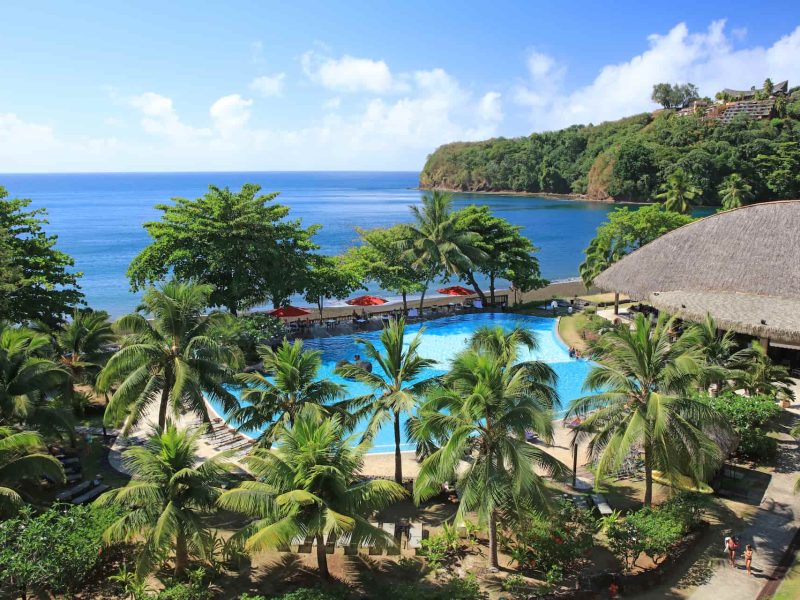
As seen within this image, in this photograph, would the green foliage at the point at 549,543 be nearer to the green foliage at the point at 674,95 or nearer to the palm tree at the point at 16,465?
the palm tree at the point at 16,465

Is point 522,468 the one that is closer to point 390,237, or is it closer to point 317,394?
point 317,394

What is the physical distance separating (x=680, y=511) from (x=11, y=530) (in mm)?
15926

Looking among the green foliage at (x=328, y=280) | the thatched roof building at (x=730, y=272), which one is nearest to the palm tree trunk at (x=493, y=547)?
the thatched roof building at (x=730, y=272)

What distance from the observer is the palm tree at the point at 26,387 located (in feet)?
51.2

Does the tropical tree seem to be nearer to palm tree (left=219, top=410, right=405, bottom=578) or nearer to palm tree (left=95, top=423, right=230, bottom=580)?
palm tree (left=95, top=423, right=230, bottom=580)

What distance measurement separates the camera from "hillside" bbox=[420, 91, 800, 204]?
104250 mm

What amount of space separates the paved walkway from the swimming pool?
326 inches

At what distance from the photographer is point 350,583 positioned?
13.7m

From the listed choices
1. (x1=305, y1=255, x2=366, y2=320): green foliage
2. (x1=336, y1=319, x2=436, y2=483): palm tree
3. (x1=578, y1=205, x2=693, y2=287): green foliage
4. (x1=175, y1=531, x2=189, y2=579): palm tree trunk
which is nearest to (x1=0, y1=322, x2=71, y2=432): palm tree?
(x1=175, y1=531, x2=189, y2=579): palm tree trunk

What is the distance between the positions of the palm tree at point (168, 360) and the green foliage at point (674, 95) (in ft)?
625

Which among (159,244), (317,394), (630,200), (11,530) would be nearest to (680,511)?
(317,394)

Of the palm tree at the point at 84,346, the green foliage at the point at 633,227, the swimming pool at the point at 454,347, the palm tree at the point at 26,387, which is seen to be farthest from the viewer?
the green foliage at the point at 633,227

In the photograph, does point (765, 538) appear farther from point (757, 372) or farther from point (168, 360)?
point (168, 360)

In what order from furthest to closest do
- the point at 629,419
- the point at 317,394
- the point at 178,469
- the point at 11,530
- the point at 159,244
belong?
the point at 159,244, the point at 317,394, the point at 629,419, the point at 178,469, the point at 11,530
